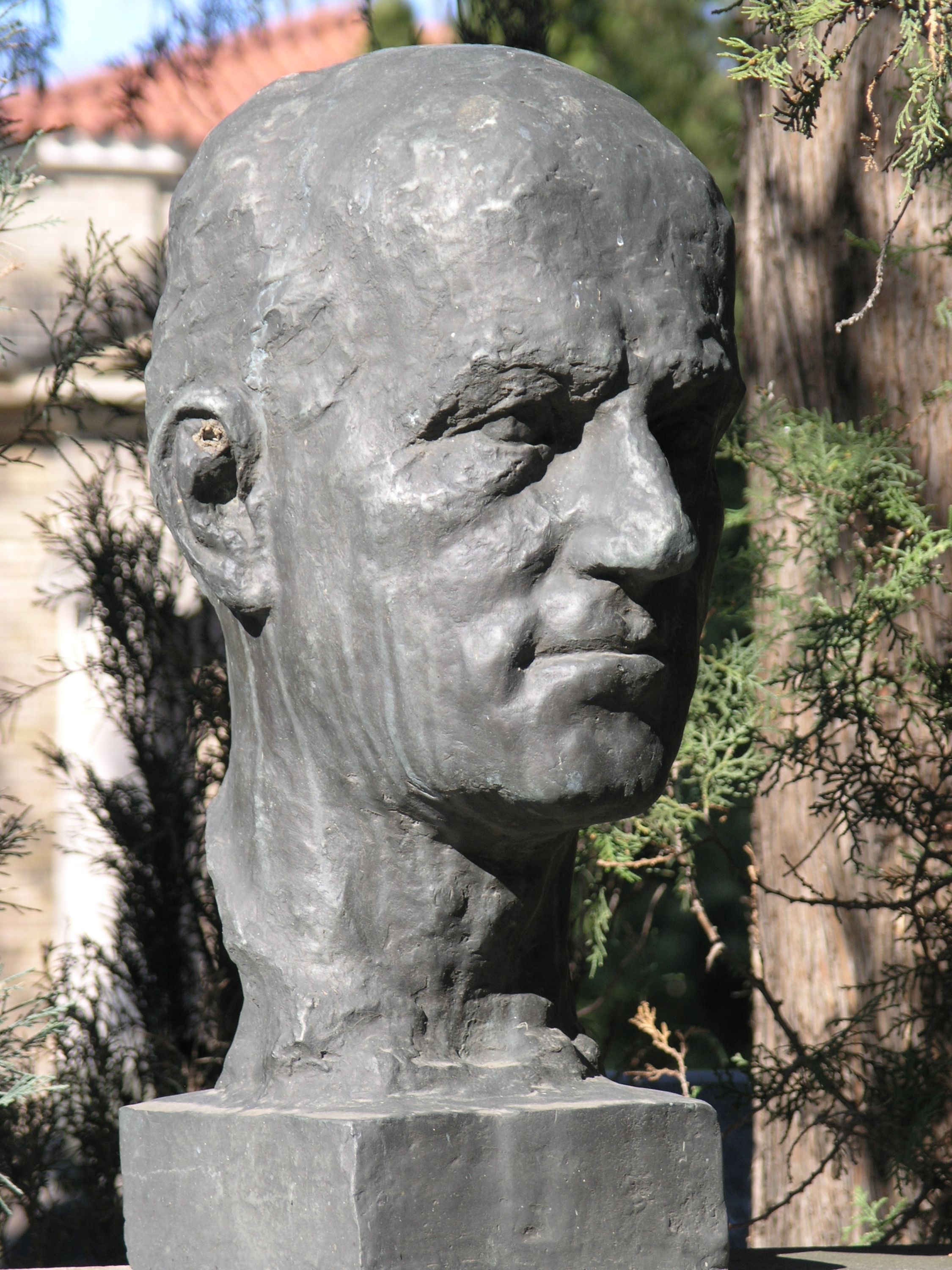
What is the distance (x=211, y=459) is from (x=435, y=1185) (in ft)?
3.72

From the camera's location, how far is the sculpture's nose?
7.53 ft

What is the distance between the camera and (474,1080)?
7.95 feet

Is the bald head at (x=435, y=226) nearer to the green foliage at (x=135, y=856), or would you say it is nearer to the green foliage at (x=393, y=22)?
the green foliage at (x=135, y=856)

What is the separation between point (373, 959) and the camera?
2463 millimetres

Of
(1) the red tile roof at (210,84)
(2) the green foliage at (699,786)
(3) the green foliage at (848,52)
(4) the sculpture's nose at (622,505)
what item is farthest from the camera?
(1) the red tile roof at (210,84)

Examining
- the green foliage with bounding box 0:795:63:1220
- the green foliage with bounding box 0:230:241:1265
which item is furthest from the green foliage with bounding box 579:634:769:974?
the green foliage with bounding box 0:795:63:1220

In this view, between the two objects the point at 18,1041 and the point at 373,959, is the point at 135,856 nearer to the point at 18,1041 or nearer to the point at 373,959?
the point at 18,1041

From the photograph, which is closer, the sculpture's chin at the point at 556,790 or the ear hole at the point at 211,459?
the sculpture's chin at the point at 556,790

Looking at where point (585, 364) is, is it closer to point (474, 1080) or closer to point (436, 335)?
point (436, 335)

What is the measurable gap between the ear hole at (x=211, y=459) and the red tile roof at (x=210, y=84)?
10.4ft

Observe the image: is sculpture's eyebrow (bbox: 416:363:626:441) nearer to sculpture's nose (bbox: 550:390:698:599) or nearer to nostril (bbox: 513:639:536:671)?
sculpture's nose (bbox: 550:390:698:599)

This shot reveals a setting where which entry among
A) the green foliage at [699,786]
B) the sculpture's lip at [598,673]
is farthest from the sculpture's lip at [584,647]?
the green foliage at [699,786]

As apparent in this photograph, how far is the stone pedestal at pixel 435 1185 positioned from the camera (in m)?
2.19

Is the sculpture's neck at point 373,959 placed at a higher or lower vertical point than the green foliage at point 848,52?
lower
